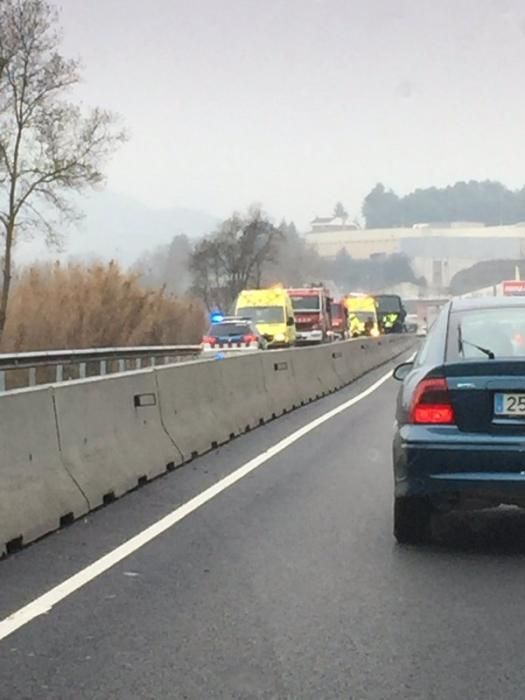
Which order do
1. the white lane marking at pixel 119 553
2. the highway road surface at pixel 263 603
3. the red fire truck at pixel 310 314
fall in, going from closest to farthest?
the highway road surface at pixel 263 603 < the white lane marking at pixel 119 553 < the red fire truck at pixel 310 314

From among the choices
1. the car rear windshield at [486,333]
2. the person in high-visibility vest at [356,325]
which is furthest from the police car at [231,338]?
the person in high-visibility vest at [356,325]

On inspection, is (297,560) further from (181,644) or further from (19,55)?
(19,55)

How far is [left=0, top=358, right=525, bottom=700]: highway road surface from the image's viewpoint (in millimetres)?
5281

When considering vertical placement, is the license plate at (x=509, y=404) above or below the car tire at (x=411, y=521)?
above

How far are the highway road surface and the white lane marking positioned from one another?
0.07 feet

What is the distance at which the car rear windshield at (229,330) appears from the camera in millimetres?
40062

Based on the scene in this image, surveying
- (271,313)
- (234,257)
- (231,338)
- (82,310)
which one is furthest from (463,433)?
(234,257)

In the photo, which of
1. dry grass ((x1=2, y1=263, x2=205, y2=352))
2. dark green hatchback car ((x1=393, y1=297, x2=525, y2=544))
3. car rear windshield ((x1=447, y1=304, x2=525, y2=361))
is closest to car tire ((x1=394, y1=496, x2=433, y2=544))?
dark green hatchback car ((x1=393, y1=297, x2=525, y2=544))

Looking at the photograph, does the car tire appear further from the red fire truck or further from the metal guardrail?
the red fire truck

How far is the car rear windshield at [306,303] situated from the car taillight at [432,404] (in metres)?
48.2

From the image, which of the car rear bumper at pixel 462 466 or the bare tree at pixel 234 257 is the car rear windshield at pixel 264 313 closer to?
the car rear bumper at pixel 462 466

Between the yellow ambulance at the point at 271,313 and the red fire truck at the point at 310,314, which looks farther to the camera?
the red fire truck at the point at 310,314

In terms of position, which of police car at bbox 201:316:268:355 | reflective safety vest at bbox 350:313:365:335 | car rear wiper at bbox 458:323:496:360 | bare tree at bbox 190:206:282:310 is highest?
bare tree at bbox 190:206:282:310

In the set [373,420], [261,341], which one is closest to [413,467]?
[373,420]
